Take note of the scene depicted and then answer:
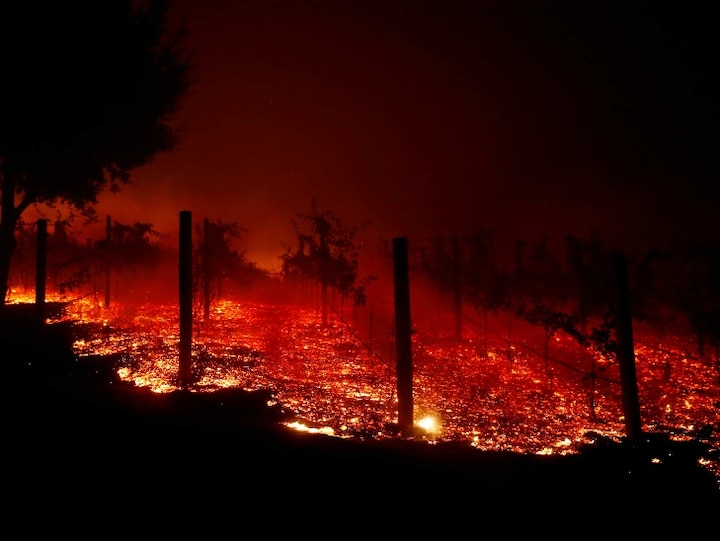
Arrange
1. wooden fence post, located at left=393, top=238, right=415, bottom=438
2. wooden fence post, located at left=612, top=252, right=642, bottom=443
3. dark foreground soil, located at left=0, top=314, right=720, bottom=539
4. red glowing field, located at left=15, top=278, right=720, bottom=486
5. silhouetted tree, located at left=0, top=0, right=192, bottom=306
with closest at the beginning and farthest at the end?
dark foreground soil, located at left=0, top=314, right=720, bottom=539
wooden fence post, located at left=612, top=252, right=642, bottom=443
wooden fence post, located at left=393, top=238, right=415, bottom=438
red glowing field, located at left=15, top=278, right=720, bottom=486
silhouetted tree, located at left=0, top=0, right=192, bottom=306

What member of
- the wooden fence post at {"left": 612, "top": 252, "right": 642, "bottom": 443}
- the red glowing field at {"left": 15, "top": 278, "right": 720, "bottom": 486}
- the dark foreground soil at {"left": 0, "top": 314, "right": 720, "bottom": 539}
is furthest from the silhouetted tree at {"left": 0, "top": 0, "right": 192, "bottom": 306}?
the wooden fence post at {"left": 612, "top": 252, "right": 642, "bottom": 443}

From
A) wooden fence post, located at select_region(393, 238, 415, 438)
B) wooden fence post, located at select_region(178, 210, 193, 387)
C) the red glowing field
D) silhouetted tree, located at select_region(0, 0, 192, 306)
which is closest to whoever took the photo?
wooden fence post, located at select_region(393, 238, 415, 438)

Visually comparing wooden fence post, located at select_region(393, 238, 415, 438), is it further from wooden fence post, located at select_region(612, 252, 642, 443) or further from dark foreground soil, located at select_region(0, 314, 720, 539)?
wooden fence post, located at select_region(612, 252, 642, 443)

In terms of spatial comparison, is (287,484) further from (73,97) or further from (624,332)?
(73,97)

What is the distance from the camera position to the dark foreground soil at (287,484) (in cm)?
321

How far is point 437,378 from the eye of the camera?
10297 millimetres

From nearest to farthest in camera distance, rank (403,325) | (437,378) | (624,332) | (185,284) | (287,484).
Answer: (287,484) < (624,332) < (403,325) < (185,284) < (437,378)

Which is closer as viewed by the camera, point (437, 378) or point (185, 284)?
point (185, 284)

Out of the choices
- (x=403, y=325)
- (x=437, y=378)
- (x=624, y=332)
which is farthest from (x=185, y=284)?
(x=624, y=332)

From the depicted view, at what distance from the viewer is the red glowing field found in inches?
278

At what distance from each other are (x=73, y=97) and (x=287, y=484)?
13157 mm

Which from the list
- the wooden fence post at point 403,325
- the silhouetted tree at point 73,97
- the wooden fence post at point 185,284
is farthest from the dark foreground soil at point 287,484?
the silhouetted tree at point 73,97

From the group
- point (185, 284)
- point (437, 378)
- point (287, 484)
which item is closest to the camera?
point (287, 484)

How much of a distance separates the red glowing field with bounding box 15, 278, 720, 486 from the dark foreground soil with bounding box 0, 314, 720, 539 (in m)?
1.71
